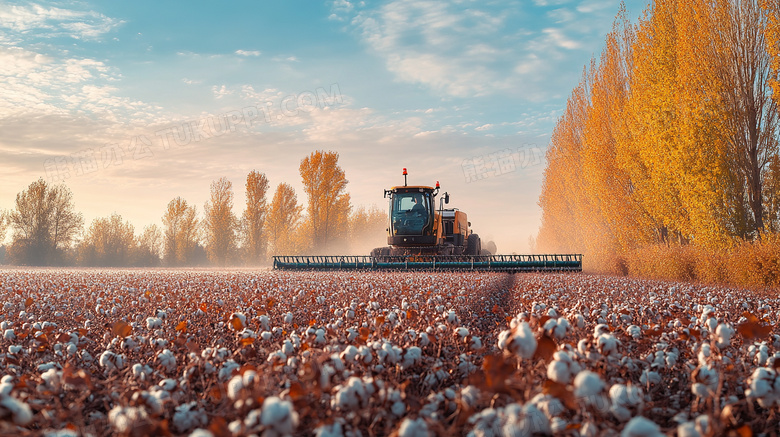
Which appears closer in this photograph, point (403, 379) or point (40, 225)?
point (403, 379)

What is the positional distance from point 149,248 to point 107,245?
159 inches

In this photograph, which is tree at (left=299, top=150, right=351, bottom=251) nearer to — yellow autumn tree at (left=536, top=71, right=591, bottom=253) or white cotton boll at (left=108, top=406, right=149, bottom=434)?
yellow autumn tree at (left=536, top=71, right=591, bottom=253)

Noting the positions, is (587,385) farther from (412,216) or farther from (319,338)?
(412,216)

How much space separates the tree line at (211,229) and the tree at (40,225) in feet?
0.25

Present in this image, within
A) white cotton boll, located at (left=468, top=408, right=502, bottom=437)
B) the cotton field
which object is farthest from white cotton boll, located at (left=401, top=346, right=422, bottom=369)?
white cotton boll, located at (left=468, top=408, right=502, bottom=437)

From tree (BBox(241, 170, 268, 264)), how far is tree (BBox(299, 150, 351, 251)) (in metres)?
6.28

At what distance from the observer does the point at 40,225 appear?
45156 millimetres

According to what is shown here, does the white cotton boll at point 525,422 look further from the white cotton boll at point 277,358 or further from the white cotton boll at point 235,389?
the white cotton boll at point 277,358

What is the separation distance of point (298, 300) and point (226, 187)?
40.5m

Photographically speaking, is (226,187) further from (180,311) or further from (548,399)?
(548,399)

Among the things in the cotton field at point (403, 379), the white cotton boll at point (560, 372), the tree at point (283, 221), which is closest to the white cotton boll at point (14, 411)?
the cotton field at point (403, 379)

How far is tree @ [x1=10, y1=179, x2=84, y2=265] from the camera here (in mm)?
44375

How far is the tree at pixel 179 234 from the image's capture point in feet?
157

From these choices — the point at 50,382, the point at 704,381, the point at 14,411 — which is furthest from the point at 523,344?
the point at 50,382
